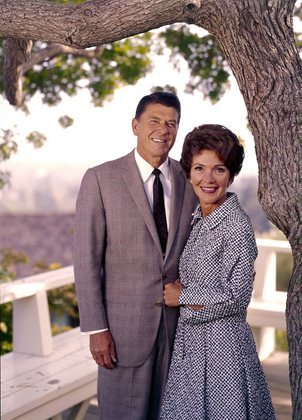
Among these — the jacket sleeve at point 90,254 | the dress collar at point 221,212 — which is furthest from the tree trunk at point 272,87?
the jacket sleeve at point 90,254

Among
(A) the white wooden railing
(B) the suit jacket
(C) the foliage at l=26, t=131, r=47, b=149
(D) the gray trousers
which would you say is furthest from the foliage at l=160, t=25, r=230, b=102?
(D) the gray trousers

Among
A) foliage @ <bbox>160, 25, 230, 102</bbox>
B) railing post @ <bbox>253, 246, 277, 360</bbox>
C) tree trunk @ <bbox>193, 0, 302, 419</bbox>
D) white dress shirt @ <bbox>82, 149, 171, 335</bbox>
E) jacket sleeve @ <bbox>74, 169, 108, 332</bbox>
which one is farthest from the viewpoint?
railing post @ <bbox>253, 246, 277, 360</bbox>

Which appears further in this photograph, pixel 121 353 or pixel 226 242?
pixel 121 353

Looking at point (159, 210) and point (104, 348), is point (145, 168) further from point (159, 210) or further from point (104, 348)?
point (104, 348)

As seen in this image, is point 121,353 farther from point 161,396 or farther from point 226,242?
point 226,242

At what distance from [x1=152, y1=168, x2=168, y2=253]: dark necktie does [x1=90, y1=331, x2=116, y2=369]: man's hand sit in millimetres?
411

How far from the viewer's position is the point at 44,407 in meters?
4.39

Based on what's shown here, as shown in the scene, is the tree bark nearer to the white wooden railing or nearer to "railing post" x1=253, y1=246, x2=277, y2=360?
the white wooden railing

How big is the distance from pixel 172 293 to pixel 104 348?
36cm

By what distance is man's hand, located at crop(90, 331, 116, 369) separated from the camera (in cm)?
334

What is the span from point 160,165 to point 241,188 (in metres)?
17.9

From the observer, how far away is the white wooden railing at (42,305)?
520cm

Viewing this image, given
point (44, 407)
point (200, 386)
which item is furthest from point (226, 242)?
point (44, 407)

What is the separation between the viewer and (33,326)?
532 centimetres
